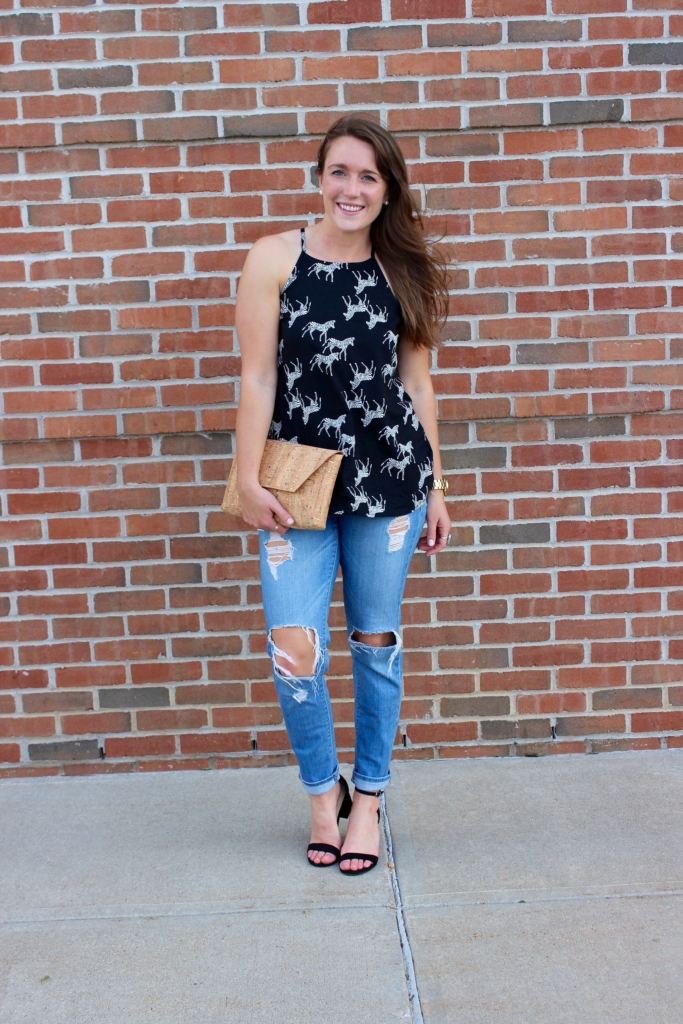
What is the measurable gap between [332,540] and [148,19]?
1.84 m

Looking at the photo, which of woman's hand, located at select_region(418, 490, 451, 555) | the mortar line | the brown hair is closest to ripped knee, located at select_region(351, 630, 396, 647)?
woman's hand, located at select_region(418, 490, 451, 555)

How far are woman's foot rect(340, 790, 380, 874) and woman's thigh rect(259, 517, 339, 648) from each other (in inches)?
21.0

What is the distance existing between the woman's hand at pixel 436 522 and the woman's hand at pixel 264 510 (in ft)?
1.59

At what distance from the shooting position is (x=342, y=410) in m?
2.52

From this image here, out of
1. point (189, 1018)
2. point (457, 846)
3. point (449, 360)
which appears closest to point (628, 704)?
point (457, 846)

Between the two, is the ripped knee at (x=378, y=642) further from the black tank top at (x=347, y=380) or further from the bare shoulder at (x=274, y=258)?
the bare shoulder at (x=274, y=258)

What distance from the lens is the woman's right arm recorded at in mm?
2484

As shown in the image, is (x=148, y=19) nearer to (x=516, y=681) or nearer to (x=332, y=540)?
(x=332, y=540)

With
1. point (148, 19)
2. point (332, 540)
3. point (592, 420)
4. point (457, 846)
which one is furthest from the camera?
point (592, 420)

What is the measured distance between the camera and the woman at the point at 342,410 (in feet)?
8.15

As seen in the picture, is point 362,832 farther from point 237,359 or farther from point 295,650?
point 237,359

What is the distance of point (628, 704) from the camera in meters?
3.42

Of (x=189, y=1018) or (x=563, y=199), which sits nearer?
(x=189, y=1018)

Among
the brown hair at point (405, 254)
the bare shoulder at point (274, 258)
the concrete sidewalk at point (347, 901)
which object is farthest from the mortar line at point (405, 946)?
the bare shoulder at point (274, 258)
